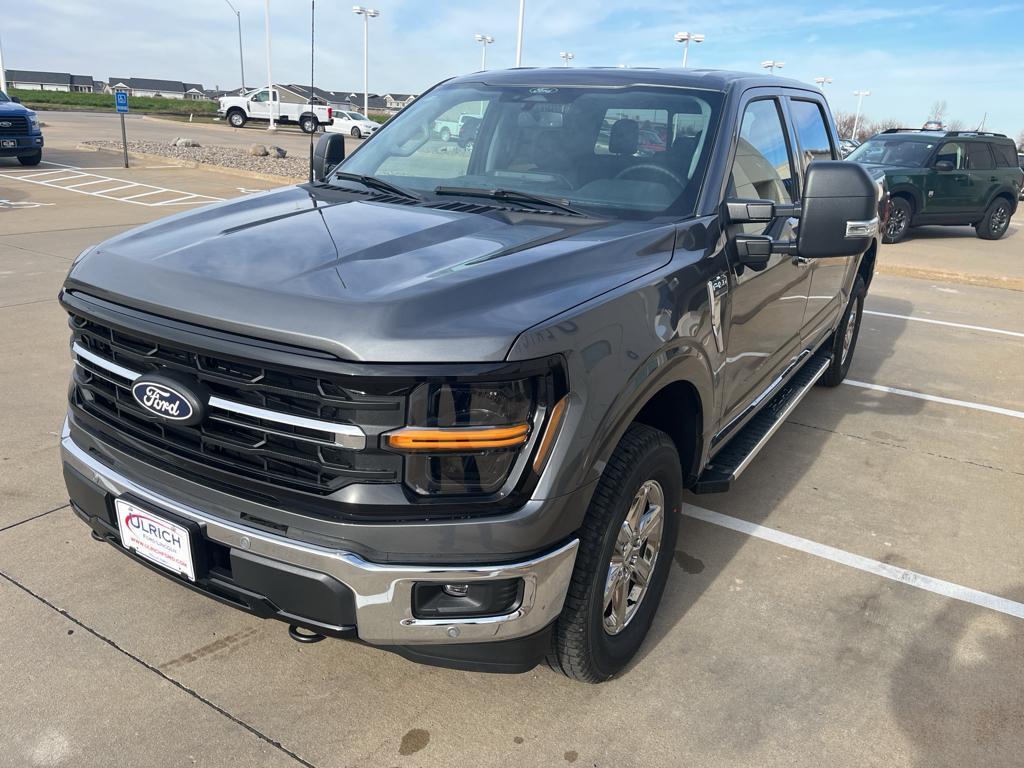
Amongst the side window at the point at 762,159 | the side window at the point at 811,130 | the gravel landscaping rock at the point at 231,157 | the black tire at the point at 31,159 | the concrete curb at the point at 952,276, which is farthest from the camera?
the gravel landscaping rock at the point at 231,157

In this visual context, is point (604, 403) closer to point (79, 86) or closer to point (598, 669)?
point (598, 669)

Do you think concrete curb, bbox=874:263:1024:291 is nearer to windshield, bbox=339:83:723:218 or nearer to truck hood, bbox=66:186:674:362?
windshield, bbox=339:83:723:218

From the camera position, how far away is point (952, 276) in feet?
35.7

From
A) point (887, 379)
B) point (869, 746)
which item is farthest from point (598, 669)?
point (887, 379)

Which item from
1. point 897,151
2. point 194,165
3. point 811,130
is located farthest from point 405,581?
point 194,165

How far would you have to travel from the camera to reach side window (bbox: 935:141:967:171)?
45.6 ft

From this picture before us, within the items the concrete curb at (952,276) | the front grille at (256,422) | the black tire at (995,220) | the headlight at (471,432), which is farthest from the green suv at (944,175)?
the front grille at (256,422)

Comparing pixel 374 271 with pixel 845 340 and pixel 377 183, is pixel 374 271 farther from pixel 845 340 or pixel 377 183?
pixel 845 340

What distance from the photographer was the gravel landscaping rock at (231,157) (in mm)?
18706

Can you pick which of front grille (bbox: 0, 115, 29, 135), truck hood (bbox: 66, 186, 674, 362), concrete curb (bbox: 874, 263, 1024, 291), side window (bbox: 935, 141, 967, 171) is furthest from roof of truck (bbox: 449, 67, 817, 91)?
front grille (bbox: 0, 115, 29, 135)

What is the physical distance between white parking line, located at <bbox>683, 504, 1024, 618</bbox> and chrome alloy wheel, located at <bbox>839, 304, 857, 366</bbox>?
2420 mm

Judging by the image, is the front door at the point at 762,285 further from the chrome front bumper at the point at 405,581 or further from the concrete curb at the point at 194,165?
the concrete curb at the point at 194,165

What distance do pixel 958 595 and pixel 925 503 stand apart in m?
0.91

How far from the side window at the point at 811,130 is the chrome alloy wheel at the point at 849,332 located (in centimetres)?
Result: 135
